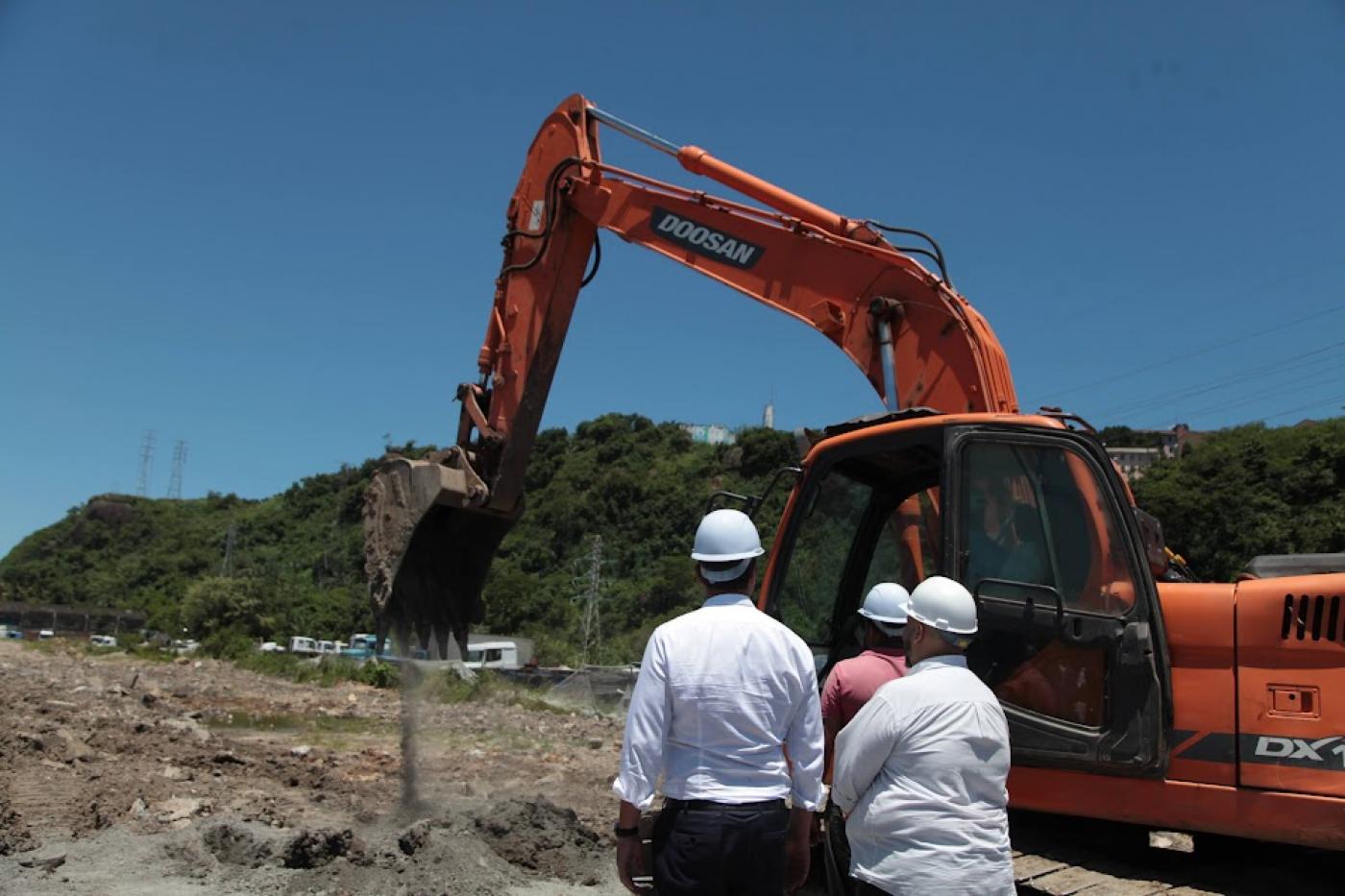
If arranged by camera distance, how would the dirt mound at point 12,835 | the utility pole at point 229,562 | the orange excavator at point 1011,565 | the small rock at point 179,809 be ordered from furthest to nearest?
the utility pole at point 229,562
the small rock at point 179,809
the dirt mound at point 12,835
the orange excavator at point 1011,565

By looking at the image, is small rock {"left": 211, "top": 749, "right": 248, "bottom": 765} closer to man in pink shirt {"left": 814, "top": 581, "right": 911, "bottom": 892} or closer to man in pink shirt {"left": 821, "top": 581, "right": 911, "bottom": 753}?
man in pink shirt {"left": 814, "top": 581, "right": 911, "bottom": 892}

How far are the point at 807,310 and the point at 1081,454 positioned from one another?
2.69 meters

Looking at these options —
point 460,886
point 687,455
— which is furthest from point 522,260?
point 687,455

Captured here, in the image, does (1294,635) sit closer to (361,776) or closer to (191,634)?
(361,776)

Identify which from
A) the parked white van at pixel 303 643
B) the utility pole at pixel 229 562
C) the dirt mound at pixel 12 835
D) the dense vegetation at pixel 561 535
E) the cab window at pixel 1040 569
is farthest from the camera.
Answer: the utility pole at pixel 229 562

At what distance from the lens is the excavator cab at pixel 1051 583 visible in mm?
4055

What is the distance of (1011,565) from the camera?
14.2 ft

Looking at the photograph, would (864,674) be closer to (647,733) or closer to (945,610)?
(945,610)

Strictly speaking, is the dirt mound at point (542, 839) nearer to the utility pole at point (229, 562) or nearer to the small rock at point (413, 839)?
the small rock at point (413, 839)

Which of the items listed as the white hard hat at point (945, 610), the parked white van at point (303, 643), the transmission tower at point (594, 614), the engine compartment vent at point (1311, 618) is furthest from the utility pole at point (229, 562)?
the white hard hat at point (945, 610)

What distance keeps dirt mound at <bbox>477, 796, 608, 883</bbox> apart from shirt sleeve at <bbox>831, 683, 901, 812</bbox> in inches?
166

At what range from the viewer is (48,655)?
27312 mm

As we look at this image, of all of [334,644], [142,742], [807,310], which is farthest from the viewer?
[334,644]

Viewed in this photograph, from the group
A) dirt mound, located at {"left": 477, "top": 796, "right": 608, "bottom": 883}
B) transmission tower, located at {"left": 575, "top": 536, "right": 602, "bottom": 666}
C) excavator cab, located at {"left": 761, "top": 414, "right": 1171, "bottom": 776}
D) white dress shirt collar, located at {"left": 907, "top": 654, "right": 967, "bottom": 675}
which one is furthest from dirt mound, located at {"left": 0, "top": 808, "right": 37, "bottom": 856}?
transmission tower, located at {"left": 575, "top": 536, "right": 602, "bottom": 666}
